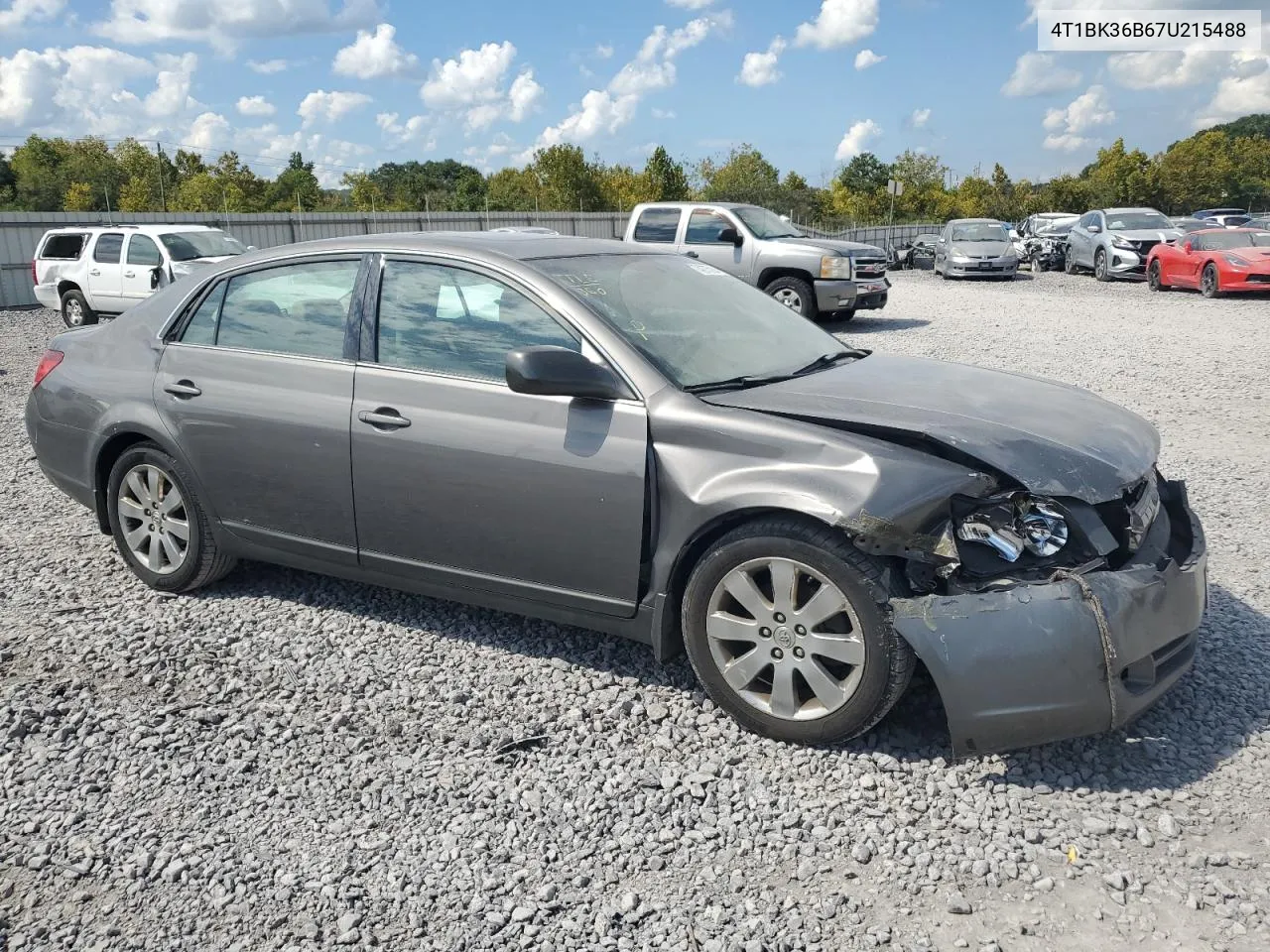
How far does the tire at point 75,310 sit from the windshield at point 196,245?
87.9 inches

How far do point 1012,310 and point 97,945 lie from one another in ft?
59.3

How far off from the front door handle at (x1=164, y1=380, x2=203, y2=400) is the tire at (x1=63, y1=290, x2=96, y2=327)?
617 inches

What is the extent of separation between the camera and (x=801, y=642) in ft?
11.3

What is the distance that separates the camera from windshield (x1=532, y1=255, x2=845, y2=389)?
399cm

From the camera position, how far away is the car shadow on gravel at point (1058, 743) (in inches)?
135

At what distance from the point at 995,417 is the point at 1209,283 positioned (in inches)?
757

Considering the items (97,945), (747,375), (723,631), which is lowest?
(97,945)

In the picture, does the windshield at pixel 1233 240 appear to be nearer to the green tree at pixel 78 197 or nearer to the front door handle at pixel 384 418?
the front door handle at pixel 384 418

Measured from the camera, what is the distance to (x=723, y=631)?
3568 millimetres

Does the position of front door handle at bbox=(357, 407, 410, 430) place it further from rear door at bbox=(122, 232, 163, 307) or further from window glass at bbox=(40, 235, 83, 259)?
window glass at bbox=(40, 235, 83, 259)

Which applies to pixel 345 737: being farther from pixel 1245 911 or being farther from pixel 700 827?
pixel 1245 911

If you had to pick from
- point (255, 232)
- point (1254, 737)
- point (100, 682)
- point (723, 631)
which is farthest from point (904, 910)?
point (255, 232)

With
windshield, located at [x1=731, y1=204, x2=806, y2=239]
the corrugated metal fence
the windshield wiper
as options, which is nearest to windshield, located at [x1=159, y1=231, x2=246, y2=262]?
the corrugated metal fence

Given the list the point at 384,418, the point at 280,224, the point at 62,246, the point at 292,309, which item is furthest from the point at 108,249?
the point at 384,418
